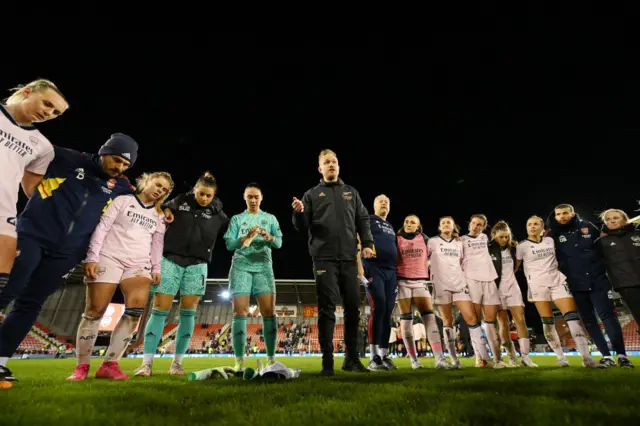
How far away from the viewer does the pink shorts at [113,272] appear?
4348 millimetres

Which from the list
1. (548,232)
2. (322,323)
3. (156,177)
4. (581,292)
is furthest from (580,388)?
(156,177)

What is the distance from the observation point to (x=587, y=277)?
595 centimetres

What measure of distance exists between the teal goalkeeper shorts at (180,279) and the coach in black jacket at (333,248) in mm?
1779

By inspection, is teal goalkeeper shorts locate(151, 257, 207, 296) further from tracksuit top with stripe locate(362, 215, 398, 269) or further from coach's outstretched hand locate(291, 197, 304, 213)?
tracksuit top with stripe locate(362, 215, 398, 269)

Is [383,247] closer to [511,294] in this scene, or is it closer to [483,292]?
[483,292]

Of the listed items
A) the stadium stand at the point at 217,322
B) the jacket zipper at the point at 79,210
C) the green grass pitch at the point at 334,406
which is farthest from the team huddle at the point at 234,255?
the stadium stand at the point at 217,322

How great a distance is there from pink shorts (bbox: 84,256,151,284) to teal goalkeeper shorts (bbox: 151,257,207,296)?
Answer: 0.71 metres

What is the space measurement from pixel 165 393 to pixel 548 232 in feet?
21.9

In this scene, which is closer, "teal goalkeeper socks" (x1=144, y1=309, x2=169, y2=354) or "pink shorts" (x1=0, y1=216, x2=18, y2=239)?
"pink shorts" (x1=0, y1=216, x2=18, y2=239)

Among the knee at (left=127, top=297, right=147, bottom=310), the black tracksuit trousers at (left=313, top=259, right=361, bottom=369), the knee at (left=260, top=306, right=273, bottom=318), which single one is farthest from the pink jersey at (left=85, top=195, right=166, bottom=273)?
the black tracksuit trousers at (left=313, top=259, right=361, bottom=369)

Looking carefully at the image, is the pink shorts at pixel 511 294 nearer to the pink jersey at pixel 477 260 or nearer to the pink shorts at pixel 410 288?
the pink jersey at pixel 477 260

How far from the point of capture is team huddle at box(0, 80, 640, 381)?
144 inches

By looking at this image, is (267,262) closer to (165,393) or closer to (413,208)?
(165,393)

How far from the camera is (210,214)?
5.84m
